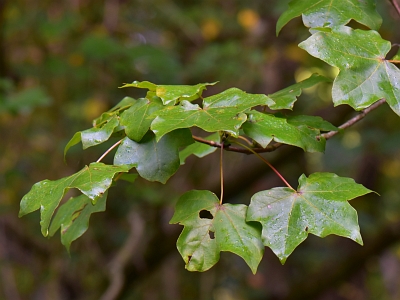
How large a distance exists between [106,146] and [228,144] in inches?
66.2

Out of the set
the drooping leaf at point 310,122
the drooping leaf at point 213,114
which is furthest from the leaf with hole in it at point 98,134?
the drooping leaf at point 310,122

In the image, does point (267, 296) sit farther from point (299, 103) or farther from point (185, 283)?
point (299, 103)

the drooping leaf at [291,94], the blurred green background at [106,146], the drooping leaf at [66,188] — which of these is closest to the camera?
the drooping leaf at [66,188]

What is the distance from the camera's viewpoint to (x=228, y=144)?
0.91 metres

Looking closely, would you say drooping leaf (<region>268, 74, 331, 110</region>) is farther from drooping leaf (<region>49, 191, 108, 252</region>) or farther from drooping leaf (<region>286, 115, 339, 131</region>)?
drooping leaf (<region>49, 191, 108, 252</region>)

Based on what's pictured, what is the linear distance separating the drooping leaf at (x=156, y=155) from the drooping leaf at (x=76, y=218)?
0.52ft

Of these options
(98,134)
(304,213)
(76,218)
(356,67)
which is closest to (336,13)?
(356,67)

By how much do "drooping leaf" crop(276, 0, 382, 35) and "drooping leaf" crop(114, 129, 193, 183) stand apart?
36cm

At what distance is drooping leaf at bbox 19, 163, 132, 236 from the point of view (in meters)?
Answer: 0.77

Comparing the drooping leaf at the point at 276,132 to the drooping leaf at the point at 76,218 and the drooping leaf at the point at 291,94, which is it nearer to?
the drooping leaf at the point at 291,94

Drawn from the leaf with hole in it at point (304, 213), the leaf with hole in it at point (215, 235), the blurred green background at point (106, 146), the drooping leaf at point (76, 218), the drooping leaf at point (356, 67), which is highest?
the drooping leaf at point (356, 67)

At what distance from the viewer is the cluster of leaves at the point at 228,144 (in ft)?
2.64

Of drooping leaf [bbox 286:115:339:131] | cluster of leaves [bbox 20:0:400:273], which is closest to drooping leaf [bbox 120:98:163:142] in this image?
cluster of leaves [bbox 20:0:400:273]

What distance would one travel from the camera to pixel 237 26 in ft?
11.8
